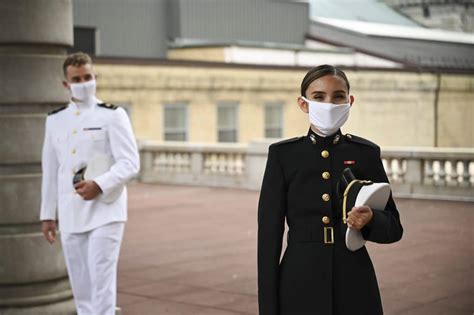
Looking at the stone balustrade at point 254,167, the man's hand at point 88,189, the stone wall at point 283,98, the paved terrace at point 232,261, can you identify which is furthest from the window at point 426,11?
the man's hand at point 88,189

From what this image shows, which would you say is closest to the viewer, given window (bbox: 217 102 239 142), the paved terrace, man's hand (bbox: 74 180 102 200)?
man's hand (bbox: 74 180 102 200)

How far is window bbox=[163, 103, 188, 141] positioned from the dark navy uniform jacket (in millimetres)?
26609

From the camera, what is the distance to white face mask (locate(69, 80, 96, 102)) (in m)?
6.91

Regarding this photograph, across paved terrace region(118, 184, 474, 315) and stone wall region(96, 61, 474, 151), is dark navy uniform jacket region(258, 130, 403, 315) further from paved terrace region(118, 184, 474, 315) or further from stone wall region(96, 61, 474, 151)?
stone wall region(96, 61, 474, 151)

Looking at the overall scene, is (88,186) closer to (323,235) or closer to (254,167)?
(323,235)

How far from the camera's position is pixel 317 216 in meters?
4.44

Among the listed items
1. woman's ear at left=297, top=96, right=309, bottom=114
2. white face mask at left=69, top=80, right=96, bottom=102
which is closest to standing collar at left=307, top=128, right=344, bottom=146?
woman's ear at left=297, top=96, right=309, bottom=114

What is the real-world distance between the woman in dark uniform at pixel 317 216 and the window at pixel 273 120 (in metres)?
29.6

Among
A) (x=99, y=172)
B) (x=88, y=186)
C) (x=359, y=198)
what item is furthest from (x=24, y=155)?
(x=359, y=198)

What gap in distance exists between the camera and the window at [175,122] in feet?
103

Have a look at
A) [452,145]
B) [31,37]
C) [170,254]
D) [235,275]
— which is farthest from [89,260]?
[452,145]

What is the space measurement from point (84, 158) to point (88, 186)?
→ 0.90ft

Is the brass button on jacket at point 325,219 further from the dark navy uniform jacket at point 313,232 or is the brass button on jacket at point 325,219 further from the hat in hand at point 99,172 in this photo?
the hat in hand at point 99,172

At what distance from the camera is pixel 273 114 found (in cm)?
3494
